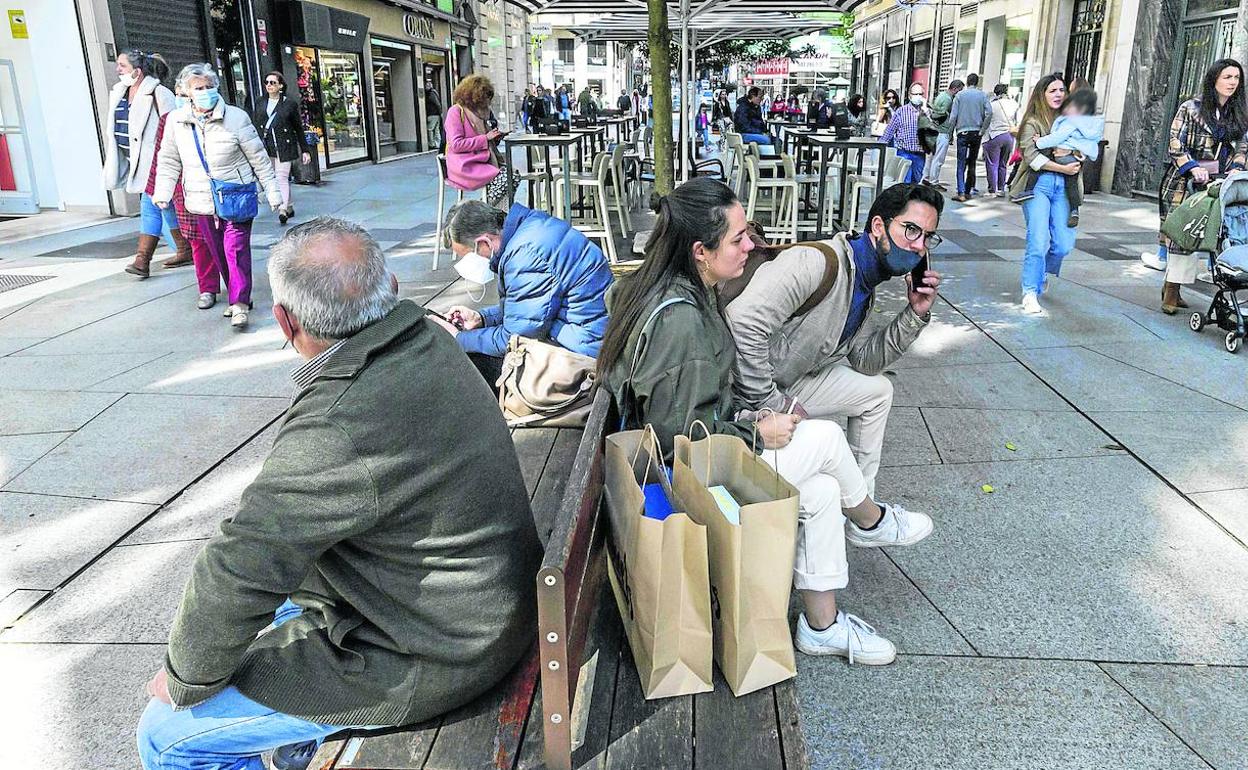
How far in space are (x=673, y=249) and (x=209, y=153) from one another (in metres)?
4.97

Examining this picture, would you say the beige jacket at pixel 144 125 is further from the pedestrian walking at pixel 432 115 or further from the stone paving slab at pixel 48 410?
the pedestrian walking at pixel 432 115

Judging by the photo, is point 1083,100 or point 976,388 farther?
point 1083,100

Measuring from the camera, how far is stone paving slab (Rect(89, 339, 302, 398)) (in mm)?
5395

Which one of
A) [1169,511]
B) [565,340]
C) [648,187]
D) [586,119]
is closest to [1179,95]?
A: [648,187]

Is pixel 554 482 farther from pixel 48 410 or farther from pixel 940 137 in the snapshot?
pixel 940 137

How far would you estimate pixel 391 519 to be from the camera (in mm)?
1733

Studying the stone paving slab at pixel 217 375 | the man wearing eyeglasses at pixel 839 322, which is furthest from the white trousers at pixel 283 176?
the man wearing eyeglasses at pixel 839 322

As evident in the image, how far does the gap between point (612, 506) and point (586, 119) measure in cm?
1704

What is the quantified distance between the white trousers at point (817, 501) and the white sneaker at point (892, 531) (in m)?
0.47

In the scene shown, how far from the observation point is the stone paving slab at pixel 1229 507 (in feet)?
12.1

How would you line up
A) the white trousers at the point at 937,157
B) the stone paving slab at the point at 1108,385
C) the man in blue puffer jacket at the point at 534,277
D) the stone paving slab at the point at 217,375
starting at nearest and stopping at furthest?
the man in blue puffer jacket at the point at 534,277 < the stone paving slab at the point at 1108,385 < the stone paving slab at the point at 217,375 < the white trousers at the point at 937,157

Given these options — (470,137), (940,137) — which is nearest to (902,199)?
(470,137)

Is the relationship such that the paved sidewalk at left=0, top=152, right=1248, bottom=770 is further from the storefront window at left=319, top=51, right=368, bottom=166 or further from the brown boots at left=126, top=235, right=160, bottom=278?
the storefront window at left=319, top=51, right=368, bottom=166

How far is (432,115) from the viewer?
904 inches
